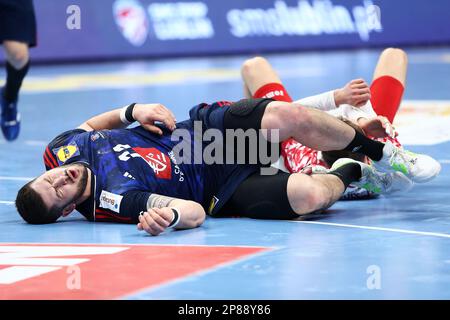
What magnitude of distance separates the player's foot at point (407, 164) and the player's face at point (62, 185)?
1.55 meters

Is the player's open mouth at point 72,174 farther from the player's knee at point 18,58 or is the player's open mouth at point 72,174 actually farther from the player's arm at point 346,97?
the player's knee at point 18,58

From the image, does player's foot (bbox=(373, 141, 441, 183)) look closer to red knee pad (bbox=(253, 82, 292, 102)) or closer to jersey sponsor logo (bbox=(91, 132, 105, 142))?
red knee pad (bbox=(253, 82, 292, 102))

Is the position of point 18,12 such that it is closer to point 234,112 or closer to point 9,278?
point 234,112

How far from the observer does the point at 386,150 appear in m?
5.31

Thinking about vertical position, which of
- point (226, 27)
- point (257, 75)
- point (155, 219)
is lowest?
point (155, 219)

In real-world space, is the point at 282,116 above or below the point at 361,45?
below

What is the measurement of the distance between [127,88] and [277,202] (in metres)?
7.98

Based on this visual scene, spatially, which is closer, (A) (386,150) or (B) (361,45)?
(A) (386,150)

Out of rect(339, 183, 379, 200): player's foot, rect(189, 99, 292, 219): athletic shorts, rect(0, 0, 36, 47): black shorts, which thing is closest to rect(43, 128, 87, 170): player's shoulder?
rect(189, 99, 292, 219): athletic shorts

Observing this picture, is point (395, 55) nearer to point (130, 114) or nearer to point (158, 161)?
point (130, 114)

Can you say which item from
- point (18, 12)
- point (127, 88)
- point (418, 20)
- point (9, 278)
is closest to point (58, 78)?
point (127, 88)

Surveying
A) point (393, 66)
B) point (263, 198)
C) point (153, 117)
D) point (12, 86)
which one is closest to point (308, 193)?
point (263, 198)

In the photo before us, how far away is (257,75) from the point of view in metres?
6.32

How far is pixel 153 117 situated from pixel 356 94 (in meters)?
1.21
